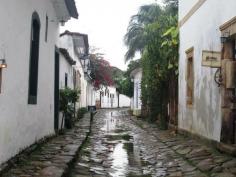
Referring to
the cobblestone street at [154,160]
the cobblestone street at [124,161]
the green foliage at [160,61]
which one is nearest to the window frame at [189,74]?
the cobblestone street at [154,160]

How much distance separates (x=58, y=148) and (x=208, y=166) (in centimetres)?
401

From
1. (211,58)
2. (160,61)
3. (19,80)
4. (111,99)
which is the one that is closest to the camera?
(19,80)

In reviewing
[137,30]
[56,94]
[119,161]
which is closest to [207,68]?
[119,161]

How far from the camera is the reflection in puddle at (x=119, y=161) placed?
9.55 meters

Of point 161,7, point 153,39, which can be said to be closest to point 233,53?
point 153,39

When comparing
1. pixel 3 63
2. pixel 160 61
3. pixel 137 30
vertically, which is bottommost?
pixel 3 63

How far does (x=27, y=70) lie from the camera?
9.70 metres

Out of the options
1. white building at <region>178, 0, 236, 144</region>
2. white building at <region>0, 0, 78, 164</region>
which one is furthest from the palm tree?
white building at <region>0, 0, 78, 164</region>

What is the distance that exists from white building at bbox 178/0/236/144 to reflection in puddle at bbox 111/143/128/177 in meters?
2.29

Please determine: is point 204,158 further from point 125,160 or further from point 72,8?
point 72,8

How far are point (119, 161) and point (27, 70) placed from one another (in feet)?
10.6

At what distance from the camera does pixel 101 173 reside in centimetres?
936

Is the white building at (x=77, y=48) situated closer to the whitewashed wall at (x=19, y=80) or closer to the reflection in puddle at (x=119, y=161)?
the reflection in puddle at (x=119, y=161)

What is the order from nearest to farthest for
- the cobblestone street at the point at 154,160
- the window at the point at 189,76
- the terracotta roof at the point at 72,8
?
the cobblestone street at the point at 154,160, the terracotta roof at the point at 72,8, the window at the point at 189,76
